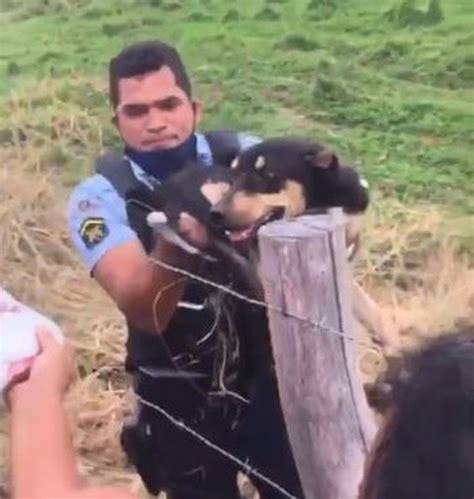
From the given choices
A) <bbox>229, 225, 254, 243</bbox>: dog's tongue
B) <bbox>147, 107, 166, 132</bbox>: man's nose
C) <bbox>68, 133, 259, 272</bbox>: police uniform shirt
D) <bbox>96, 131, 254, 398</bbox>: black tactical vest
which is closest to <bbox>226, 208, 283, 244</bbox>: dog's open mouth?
<bbox>229, 225, 254, 243</bbox>: dog's tongue

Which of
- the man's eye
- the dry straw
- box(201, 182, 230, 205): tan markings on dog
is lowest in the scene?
the dry straw

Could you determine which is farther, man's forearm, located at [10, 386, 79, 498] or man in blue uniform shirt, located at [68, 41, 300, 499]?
man in blue uniform shirt, located at [68, 41, 300, 499]

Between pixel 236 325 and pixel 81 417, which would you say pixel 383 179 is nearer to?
pixel 81 417

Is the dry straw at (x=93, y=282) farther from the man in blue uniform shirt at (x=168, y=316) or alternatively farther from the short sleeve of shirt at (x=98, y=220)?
the short sleeve of shirt at (x=98, y=220)

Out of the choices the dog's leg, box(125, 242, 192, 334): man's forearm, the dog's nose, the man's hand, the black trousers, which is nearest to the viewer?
the man's hand

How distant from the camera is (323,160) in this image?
3.86 m

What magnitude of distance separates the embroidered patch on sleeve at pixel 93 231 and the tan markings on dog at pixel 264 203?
1.24 ft

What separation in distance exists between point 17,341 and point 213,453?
5.23 feet

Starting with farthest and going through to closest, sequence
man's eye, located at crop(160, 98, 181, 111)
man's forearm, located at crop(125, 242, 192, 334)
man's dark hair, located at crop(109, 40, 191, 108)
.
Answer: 1. man's dark hair, located at crop(109, 40, 191, 108)
2. man's eye, located at crop(160, 98, 181, 111)
3. man's forearm, located at crop(125, 242, 192, 334)

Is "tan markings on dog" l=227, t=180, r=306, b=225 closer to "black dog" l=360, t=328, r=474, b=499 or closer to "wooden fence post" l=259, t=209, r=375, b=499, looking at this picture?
"wooden fence post" l=259, t=209, r=375, b=499

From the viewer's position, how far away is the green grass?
30.2 feet

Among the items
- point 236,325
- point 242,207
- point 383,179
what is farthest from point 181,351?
point 383,179

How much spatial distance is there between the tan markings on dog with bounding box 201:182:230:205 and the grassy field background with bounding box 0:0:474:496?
1.85 metres

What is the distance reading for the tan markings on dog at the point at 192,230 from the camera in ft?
12.1
